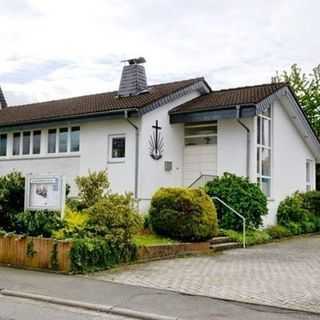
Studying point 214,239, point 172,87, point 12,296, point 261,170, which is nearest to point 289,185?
point 261,170

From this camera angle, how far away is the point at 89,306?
8.42m

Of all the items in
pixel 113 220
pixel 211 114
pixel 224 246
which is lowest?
pixel 224 246

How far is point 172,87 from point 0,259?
477 inches

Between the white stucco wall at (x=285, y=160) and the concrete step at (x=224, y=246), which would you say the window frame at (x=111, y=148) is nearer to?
the concrete step at (x=224, y=246)

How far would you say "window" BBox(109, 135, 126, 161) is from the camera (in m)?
20.6

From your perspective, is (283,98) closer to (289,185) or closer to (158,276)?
(289,185)

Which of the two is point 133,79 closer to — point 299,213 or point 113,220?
point 299,213

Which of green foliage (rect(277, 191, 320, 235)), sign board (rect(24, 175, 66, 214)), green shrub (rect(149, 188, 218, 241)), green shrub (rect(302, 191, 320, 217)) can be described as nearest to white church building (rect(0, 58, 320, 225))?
green foliage (rect(277, 191, 320, 235))

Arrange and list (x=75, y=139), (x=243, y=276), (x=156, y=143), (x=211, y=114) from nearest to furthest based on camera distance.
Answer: (x=243, y=276)
(x=211, y=114)
(x=156, y=143)
(x=75, y=139)

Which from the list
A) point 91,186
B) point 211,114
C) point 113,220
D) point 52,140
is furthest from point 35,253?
point 52,140

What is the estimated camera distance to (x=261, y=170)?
21.3m

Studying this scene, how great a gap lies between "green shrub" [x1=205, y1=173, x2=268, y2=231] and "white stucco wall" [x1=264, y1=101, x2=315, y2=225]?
2.62 m

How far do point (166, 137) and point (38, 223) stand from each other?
9.15 metres

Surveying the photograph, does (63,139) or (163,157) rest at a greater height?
(63,139)
